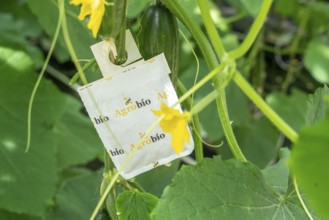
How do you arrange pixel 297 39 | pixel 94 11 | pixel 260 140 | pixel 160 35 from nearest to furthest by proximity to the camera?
pixel 94 11, pixel 160 35, pixel 260 140, pixel 297 39

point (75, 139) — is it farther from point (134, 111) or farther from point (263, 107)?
point (263, 107)

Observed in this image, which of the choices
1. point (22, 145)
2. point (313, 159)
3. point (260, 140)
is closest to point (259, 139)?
point (260, 140)

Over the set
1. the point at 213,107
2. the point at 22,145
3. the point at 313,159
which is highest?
the point at 313,159

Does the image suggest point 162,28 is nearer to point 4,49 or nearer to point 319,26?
point 4,49

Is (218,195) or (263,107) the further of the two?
(218,195)

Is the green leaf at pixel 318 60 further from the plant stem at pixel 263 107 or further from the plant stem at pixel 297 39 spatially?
the plant stem at pixel 263 107

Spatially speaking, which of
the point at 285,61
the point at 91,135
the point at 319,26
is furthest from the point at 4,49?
the point at 285,61

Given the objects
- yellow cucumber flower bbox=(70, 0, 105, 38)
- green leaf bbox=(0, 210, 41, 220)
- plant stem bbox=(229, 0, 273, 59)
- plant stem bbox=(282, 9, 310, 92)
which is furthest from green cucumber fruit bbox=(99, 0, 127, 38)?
plant stem bbox=(282, 9, 310, 92)

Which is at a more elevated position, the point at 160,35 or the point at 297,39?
the point at 160,35
